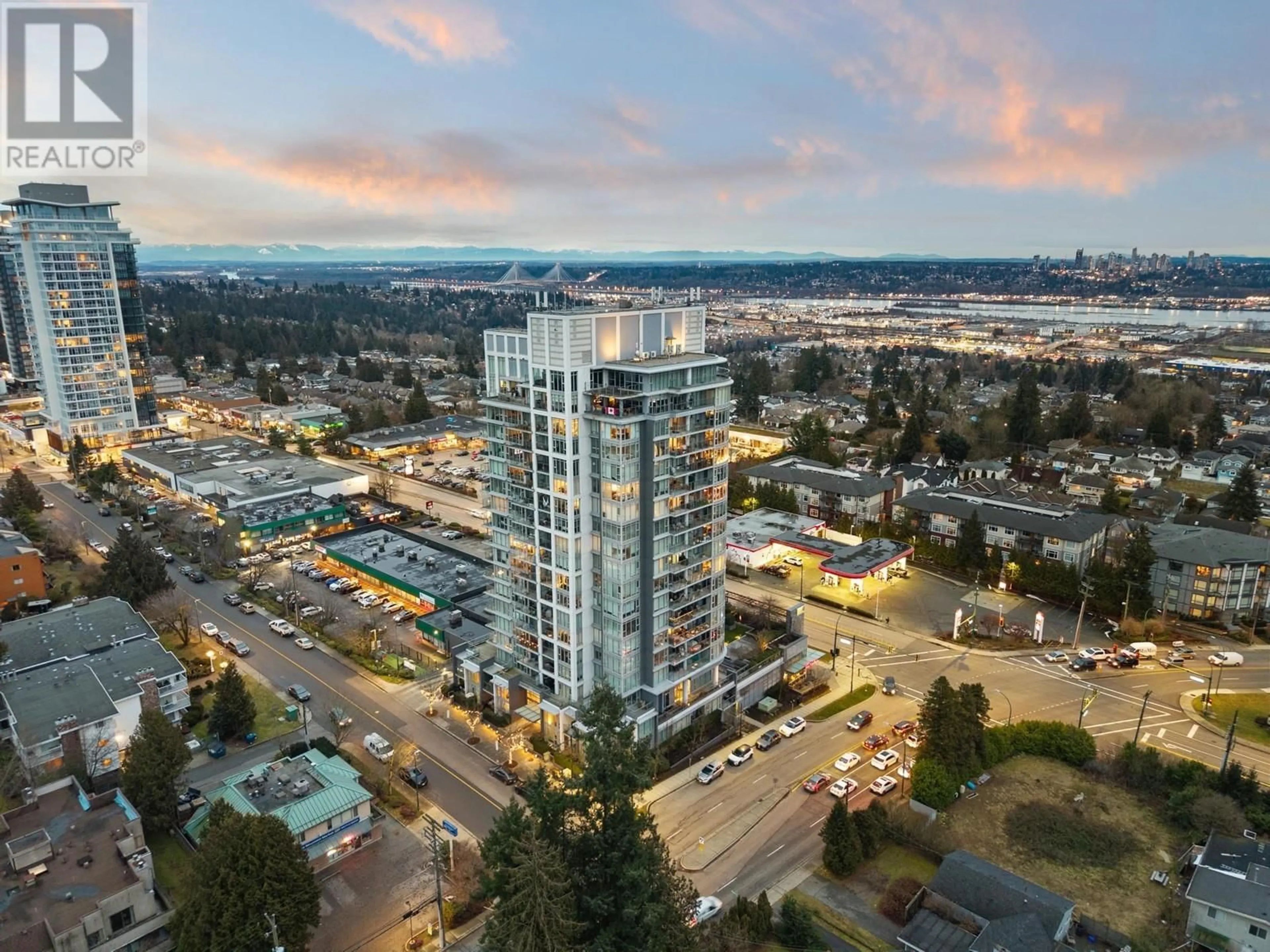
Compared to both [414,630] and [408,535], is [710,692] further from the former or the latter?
[408,535]

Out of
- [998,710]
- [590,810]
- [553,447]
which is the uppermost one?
[553,447]

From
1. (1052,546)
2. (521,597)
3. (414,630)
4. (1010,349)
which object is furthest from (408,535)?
(1010,349)

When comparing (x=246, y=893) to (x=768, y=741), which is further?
(x=768, y=741)

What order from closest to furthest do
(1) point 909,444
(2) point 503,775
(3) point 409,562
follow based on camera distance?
(2) point 503,775 → (3) point 409,562 → (1) point 909,444

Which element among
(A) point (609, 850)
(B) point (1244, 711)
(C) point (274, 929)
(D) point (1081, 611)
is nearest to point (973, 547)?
(D) point (1081, 611)

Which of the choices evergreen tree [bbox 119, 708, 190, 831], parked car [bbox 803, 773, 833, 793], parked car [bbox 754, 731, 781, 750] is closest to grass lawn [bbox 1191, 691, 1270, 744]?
parked car [bbox 803, 773, 833, 793]

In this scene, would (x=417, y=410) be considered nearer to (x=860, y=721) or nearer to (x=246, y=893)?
(x=860, y=721)

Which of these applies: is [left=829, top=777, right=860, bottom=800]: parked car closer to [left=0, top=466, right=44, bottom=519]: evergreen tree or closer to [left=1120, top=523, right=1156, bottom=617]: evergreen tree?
[left=1120, top=523, right=1156, bottom=617]: evergreen tree

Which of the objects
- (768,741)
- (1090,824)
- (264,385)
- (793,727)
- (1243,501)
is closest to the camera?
(1090,824)
